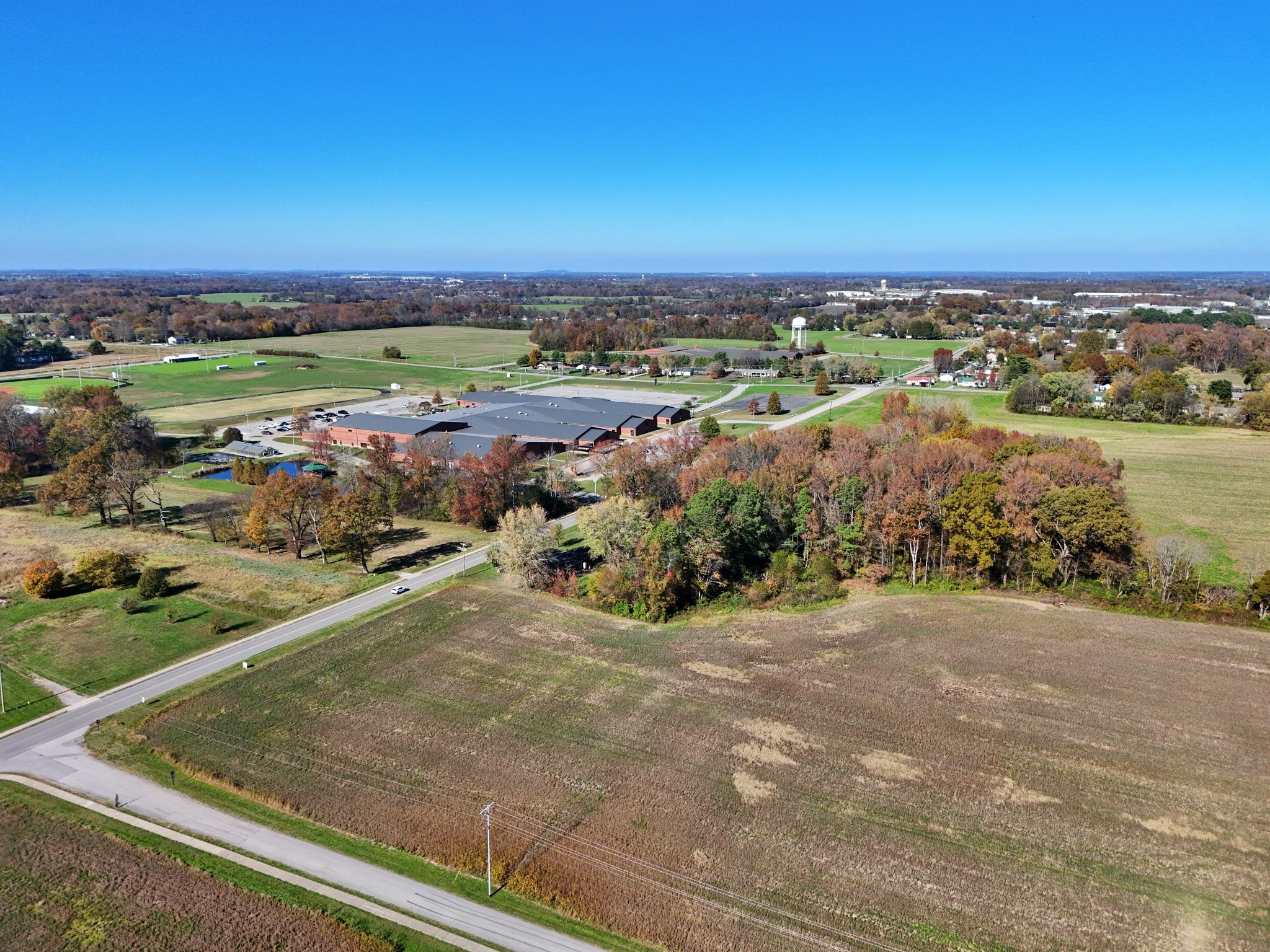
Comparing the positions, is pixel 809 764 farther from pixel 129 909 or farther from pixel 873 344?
pixel 873 344

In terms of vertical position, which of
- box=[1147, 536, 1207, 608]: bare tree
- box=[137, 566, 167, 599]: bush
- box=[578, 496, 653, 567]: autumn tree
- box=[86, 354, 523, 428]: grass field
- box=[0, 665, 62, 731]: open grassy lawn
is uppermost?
box=[86, 354, 523, 428]: grass field

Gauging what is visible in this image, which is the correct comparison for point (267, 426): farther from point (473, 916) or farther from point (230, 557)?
point (473, 916)

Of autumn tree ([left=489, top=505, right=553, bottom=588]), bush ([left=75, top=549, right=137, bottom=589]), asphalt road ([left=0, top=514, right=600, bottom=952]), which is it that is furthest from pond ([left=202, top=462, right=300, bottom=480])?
asphalt road ([left=0, top=514, right=600, bottom=952])

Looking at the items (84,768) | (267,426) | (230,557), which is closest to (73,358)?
(267,426)

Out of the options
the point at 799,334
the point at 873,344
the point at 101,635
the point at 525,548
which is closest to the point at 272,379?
the point at 101,635

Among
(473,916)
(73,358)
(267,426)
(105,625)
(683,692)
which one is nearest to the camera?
(473,916)

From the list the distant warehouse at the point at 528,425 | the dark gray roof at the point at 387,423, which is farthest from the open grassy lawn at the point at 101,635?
the dark gray roof at the point at 387,423

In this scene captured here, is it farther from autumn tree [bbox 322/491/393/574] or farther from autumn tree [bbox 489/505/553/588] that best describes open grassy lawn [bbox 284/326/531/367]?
autumn tree [bbox 489/505/553/588]
